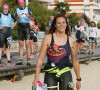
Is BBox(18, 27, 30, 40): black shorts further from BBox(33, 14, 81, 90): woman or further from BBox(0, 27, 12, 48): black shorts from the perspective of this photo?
BBox(33, 14, 81, 90): woman

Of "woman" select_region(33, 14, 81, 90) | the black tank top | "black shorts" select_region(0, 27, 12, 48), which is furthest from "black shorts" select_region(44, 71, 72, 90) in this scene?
"black shorts" select_region(0, 27, 12, 48)

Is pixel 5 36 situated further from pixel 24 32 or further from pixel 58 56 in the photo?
pixel 58 56

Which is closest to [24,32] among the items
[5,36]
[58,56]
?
[5,36]

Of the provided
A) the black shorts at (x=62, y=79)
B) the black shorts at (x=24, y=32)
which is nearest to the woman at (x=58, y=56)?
the black shorts at (x=62, y=79)

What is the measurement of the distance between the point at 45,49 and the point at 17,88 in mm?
3914

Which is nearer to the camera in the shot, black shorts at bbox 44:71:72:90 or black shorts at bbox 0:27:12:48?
black shorts at bbox 44:71:72:90

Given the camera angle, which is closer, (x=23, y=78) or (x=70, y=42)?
(x=70, y=42)

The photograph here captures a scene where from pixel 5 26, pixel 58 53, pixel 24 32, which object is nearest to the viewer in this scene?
pixel 58 53

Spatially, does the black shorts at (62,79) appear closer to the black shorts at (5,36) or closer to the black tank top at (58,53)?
the black tank top at (58,53)

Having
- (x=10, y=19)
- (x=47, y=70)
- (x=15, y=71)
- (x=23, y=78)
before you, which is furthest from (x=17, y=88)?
(x=47, y=70)

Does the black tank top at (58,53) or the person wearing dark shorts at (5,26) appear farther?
the person wearing dark shorts at (5,26)

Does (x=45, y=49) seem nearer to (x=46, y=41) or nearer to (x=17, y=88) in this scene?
(x=46, y=41)

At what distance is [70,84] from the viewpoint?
160 inches

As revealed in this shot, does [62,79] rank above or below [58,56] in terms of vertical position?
below
